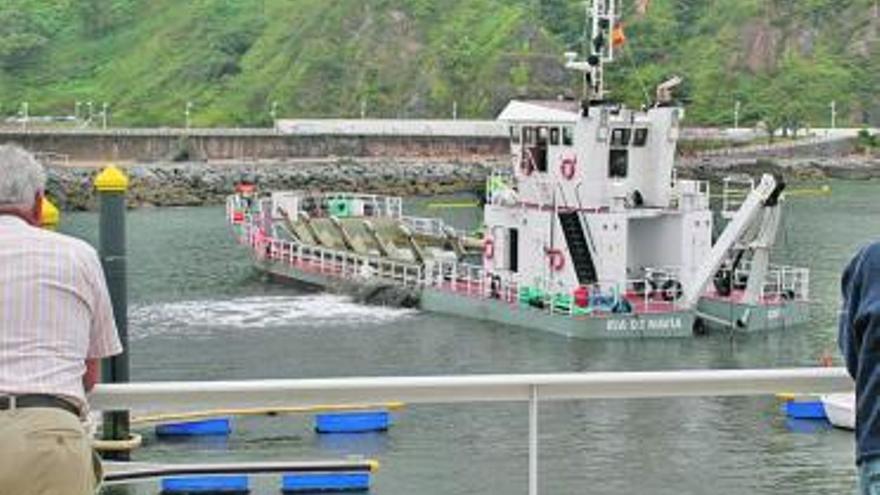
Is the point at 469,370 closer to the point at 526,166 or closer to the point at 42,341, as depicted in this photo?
the point at 526,166

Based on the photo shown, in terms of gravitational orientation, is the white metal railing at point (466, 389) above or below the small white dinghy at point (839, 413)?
above

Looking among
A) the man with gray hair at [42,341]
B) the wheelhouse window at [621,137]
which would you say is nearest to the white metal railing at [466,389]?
the man with gray hair at [42,341]

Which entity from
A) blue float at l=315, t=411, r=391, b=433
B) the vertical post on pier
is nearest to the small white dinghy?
blue float at l=315, t=411, r=391, b=433

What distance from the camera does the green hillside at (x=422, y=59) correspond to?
449 ft

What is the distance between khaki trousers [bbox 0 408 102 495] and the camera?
12.1 ft

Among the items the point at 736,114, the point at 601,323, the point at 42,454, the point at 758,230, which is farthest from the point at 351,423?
the point at 736,114

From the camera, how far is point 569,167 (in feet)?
112

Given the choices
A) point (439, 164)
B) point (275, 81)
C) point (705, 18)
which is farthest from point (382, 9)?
point (439, 164)

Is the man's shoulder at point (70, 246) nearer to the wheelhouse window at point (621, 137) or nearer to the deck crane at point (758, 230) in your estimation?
the deck crane at point (758, 230)

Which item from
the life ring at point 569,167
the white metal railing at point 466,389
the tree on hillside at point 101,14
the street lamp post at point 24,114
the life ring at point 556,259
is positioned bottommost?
the life ring at point 556,259

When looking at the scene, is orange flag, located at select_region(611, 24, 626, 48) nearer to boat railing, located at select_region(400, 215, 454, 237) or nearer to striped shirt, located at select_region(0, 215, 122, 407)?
boat railing, located at select_region(400, 215, 454, 237)

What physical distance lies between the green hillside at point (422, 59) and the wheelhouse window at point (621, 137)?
90.5 meters

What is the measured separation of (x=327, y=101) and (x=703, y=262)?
107267 mm

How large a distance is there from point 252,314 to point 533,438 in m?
33.9
